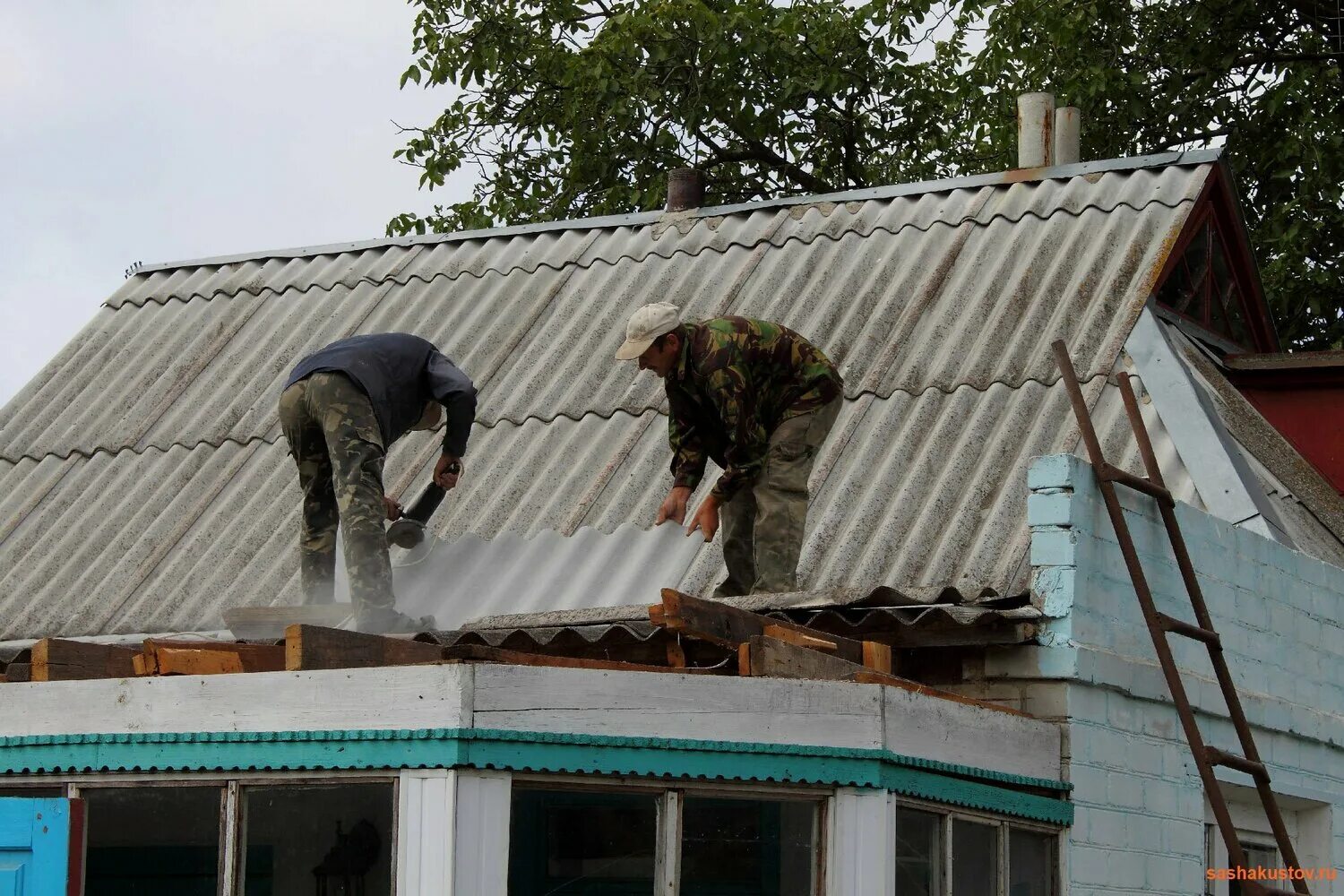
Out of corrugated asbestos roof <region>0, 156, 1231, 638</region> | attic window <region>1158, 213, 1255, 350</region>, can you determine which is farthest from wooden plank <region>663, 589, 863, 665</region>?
attic window <region>1158, 213, 1255, 350</region>

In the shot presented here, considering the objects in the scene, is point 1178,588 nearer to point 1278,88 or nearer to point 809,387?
point 809,387

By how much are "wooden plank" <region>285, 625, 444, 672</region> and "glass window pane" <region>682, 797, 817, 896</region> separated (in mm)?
909

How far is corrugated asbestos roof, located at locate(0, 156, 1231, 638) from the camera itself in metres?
8.01

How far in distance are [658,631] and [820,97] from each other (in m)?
13.6

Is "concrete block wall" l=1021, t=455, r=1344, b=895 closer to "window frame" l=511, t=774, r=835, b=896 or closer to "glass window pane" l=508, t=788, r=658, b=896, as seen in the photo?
"window frame" l=511, t=774, r=835, b=896

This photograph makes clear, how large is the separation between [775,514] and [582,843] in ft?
6.83

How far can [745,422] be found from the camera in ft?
23.6

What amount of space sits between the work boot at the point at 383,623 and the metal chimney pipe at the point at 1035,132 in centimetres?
519

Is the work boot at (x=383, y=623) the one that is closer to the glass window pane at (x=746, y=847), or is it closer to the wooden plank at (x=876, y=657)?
the wooden plank at (x=876, y=657)

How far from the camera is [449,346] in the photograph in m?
10.3

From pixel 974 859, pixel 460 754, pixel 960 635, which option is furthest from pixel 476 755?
pixel 960 635

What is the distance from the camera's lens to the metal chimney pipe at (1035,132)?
11.1 m

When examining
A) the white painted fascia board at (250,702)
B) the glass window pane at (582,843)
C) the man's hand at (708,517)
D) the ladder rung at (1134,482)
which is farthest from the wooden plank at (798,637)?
the man's hand at (708,517)

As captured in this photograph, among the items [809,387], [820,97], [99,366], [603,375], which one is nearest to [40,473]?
[99,366]
